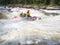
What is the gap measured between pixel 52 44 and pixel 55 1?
3308 cm

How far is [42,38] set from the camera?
41.8 feet

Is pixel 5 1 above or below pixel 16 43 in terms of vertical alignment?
below

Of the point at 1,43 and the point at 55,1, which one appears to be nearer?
the point at 1,43

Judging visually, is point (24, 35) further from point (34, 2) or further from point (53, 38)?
point (34, 2)

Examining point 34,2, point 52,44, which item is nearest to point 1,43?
point 52,44

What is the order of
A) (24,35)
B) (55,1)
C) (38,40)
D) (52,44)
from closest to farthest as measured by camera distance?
(52,44) < (38,40) < (24,35) < (55,1)

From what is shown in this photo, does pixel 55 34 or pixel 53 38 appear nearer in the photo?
pixel 53 38

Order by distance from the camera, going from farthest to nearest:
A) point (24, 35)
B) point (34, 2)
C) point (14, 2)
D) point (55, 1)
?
point (14, 2) < point (34, 2) < point (55, 1) < point (24, 35)

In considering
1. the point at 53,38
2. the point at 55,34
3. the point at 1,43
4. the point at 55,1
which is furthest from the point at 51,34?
the point at 55,1

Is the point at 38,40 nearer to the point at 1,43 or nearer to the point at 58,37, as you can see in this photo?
the point at 58,37

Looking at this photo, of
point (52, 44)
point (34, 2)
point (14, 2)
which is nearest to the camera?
point (52, 44)

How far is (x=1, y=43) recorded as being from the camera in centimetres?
1172

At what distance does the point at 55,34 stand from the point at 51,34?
0.95ft

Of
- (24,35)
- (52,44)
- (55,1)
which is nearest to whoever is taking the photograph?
(52,44)
